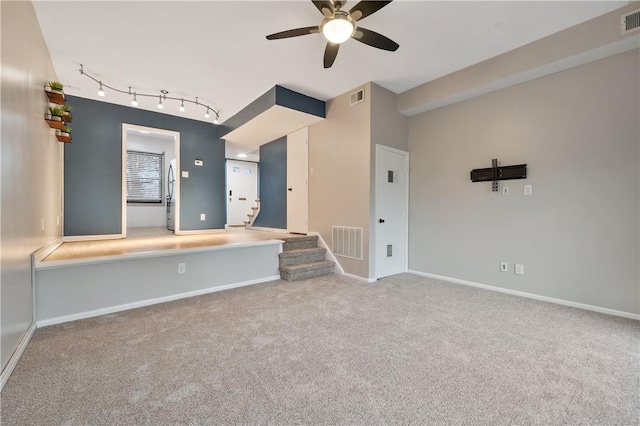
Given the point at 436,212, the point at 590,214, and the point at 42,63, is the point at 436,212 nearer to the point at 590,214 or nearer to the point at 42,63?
the point at 590,214

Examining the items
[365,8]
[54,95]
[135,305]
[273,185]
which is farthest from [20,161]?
[273,185]

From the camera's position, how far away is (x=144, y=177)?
748 cm

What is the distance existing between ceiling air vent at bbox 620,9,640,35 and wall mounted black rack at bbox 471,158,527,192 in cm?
144

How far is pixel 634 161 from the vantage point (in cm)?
268

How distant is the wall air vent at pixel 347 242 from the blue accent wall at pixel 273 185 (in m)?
1.70

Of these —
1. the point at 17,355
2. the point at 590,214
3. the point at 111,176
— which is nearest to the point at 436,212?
the point at 590,214

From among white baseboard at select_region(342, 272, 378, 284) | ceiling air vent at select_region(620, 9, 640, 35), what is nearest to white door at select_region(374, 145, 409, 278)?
white baseboard at select_region(342, 272, 378, 284)

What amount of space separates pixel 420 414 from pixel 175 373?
154cm

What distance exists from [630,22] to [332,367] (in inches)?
158

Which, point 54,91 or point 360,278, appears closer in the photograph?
point 54,91

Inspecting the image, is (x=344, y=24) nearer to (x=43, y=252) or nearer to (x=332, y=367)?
(x=332, y=367)

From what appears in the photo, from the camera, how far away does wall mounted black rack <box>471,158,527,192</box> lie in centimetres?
337

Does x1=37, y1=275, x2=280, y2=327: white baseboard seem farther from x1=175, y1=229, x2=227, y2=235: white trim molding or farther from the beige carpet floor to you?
x1=175, y1=229, x2=227, y2=235: white trim molding

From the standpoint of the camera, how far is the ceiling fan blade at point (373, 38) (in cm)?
229
